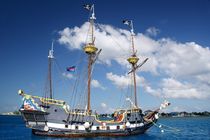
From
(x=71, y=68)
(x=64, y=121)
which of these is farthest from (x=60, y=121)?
(x=71, y=68)

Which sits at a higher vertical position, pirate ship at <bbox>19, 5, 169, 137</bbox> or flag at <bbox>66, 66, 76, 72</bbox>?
flag at <bbox>66, 66, 76, 72</bbox>

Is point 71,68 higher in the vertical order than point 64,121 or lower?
higher

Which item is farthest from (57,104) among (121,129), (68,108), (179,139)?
(179,139)

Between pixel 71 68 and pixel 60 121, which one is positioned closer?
pixel 60 121

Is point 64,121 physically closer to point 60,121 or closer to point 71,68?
point 60,121

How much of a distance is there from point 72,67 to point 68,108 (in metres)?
8.90

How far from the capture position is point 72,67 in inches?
2111

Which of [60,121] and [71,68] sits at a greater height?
[71,68]

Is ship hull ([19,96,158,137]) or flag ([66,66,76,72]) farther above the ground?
flag ([66,66,76,72])

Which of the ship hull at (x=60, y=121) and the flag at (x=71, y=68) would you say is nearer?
the ship hull at (x=60, y=121)

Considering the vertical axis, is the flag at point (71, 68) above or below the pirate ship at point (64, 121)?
above

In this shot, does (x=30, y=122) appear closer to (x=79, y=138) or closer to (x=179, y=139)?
(x=79, y=138)

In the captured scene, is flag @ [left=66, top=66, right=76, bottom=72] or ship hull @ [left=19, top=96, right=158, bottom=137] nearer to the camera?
ship hull @ [left=19, top=96, right=158, bottom=137]

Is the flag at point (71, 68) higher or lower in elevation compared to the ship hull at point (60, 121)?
higher
